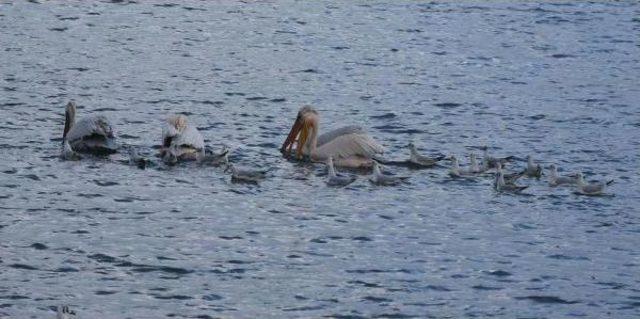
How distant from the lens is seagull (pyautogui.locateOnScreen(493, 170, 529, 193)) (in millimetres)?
15195

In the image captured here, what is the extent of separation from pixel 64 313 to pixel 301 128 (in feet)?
23.7

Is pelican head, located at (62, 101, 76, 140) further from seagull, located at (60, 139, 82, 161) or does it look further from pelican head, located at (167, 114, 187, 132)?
pelican head, located at (167, 114, 187, 132)

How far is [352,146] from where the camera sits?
55.4 ft

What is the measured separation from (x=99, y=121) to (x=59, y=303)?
220 inches

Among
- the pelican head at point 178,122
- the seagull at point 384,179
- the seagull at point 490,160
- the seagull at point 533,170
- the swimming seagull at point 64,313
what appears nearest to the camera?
the swimming seagull at point 64,313

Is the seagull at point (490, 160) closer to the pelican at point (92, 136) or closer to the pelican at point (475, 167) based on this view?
the pelican at point (475, 167)

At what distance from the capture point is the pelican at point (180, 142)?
16.2 metres

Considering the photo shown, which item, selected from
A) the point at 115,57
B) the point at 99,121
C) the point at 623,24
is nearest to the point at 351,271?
the point at 99,121

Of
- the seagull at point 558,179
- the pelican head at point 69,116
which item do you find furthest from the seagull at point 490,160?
the pelican head at point 69,116

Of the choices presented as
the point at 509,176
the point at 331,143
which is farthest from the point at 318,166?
the point at 509,176

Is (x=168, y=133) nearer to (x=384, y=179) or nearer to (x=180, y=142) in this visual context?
(x=180, y=142)

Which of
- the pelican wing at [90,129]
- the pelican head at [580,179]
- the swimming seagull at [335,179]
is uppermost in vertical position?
the pelican head at [580,179]

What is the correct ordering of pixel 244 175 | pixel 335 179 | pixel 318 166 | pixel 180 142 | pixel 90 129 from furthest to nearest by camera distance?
pixel 318 166, pixel 90 129, pixel 180 142, pixel 335 179, pixel 244 175

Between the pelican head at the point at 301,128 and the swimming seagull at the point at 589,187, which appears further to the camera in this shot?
the pelican head at the point at 301,128
